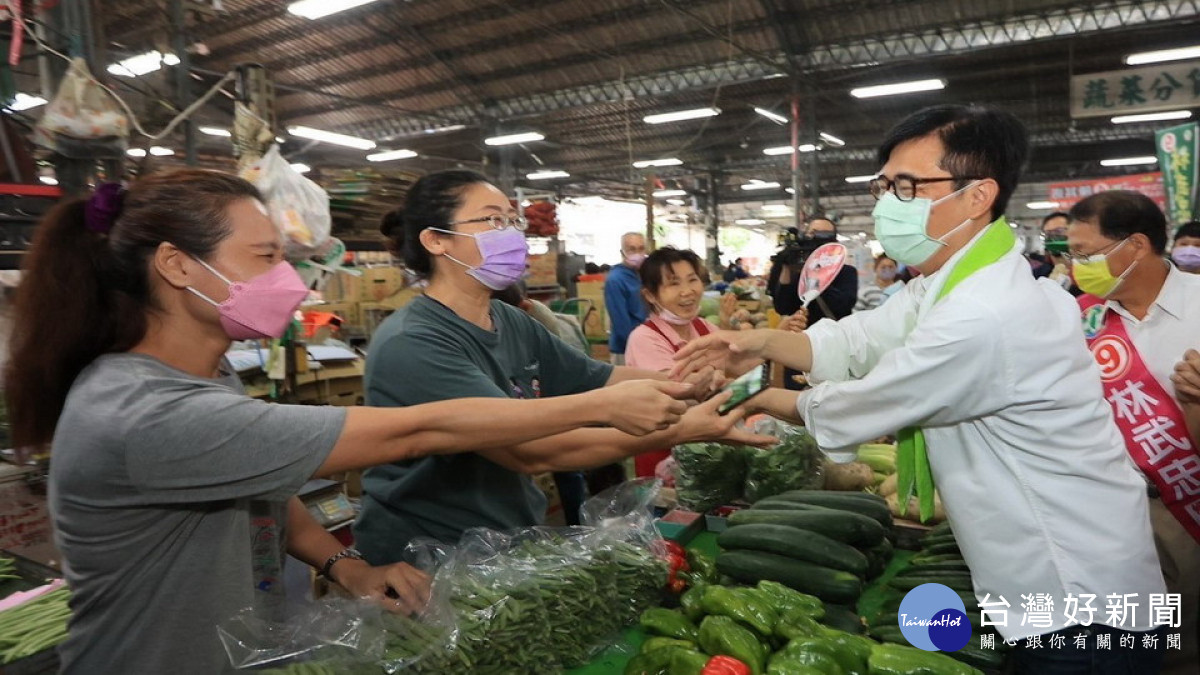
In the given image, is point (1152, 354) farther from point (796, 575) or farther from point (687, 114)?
point (687, 114)

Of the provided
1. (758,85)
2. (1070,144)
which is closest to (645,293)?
(758,85)

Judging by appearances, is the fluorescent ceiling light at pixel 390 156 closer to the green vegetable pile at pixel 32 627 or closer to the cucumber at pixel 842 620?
the green vegetable pile at pixel 32 627

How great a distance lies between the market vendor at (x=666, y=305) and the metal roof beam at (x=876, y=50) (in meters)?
9.04

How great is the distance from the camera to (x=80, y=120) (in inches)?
122

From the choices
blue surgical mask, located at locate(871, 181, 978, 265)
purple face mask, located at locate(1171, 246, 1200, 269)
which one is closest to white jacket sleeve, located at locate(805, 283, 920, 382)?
blue surgical mask, located at locate(871, 181, 978, 265)

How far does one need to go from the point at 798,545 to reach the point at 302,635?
4.43 feet

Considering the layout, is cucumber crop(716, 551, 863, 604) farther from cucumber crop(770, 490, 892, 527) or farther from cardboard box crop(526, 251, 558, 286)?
cardboard box crop(526, 251, 558, 286)

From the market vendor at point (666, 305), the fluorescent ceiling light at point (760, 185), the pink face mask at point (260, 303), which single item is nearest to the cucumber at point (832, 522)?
the market vendor at point (666, 305)

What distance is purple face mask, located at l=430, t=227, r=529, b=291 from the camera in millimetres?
2064

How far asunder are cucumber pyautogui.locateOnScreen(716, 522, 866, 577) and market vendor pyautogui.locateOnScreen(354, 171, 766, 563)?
30 cm

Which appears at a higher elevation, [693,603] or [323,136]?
[323,136]

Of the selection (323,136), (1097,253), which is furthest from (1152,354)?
(323,136)

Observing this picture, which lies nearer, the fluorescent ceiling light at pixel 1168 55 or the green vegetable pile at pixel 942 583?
the green vegetable pile at pixel 942 583

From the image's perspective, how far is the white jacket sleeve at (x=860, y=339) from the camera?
2135 millimetres
